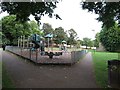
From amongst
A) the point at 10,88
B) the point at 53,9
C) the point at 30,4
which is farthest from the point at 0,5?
the point at 10,88

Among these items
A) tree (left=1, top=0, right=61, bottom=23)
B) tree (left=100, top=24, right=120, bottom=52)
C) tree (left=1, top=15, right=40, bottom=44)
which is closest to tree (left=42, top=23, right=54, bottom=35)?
tree (left=100, top=24, right=120, bottom=52)

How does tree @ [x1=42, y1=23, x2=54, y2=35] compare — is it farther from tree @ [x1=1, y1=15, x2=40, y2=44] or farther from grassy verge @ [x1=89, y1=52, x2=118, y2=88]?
grassy verge @ [x1=89, y1=52, x2=118, y2=88]

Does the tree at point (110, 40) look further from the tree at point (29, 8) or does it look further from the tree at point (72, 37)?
the tree at point (29, 8)

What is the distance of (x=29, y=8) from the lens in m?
13.2

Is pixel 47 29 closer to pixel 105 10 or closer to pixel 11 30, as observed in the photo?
pixel 11 30

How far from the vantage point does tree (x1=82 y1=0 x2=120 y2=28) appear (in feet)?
44.9

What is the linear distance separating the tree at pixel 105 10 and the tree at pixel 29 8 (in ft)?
7.22

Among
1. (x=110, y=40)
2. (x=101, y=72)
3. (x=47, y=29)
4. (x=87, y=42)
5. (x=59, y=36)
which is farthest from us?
(x=87, y=42)

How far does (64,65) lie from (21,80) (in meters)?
6.20

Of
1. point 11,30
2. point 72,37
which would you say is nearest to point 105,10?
point 11,30

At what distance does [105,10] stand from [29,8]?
4.59 meters

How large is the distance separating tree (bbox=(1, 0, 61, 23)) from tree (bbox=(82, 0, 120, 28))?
220 cm

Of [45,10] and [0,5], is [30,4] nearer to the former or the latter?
[45,10]

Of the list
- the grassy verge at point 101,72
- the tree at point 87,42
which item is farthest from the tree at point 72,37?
the grassy verge at point 101,72
